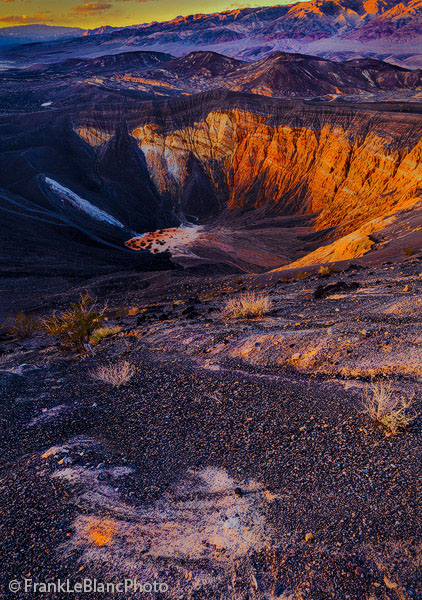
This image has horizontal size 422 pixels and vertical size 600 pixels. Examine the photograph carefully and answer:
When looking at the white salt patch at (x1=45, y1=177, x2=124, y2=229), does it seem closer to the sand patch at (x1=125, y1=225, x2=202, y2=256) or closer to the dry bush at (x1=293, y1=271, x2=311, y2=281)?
the sand patch at (x1=125, y1=225, x2=202, y2=256)

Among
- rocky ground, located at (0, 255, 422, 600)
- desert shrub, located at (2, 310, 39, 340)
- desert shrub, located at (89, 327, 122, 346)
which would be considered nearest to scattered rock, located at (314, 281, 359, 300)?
rocky ground, located at (0, 255, 422, 600)

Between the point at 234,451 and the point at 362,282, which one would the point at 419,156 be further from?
the point at 234,451

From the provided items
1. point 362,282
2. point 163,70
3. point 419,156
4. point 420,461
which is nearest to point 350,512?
point 420,461

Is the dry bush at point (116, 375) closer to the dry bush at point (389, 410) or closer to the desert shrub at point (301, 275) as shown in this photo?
the dry bush at point (389, 410)

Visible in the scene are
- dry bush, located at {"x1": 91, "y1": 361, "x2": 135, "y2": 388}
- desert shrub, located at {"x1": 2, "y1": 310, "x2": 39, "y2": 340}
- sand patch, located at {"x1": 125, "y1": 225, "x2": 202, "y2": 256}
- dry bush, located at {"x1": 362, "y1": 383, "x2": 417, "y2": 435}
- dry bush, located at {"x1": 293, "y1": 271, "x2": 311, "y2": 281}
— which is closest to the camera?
dry bush, located at {"x1": 362, "y1": 383, "x2": 417, "y2": 435}

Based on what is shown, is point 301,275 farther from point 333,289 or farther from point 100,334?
point 100,334

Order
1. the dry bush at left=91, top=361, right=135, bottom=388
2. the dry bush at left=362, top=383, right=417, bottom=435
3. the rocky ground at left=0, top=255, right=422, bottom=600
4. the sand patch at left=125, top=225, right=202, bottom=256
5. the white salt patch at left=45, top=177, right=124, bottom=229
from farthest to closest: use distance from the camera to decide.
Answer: the white salt patch at left=45, top=177, right=124, bottom=229 < the sand patch at left=125, top=225, right=202, bottom=256 < the dry bush at left=91, top=361, right=135, bottom=388 < the dry bush at left=362, top=383, right=417, bottom=435 < the rocky ground at left=0, top=255, right=422, bottom=600

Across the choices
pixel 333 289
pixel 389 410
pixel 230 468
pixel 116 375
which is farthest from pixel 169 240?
pixel 230 468
